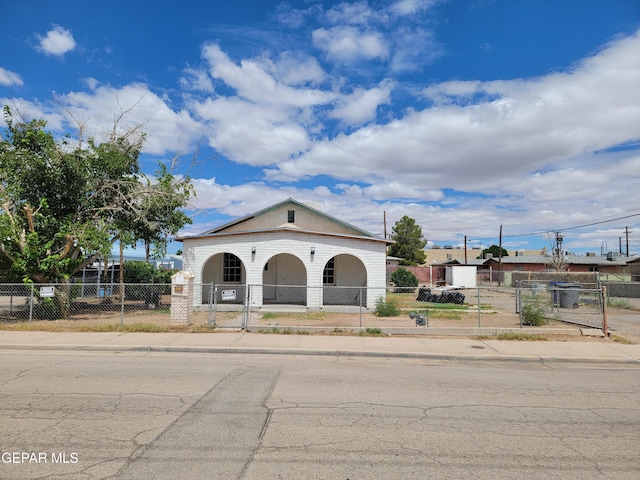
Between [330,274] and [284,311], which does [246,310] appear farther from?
[330,274]

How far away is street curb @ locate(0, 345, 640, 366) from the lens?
948 cm

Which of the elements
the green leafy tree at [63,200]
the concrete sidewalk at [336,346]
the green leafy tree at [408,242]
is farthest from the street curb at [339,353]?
the green leafy tree at [408,242]

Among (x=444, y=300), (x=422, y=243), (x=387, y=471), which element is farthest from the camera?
(x=422, y=243)

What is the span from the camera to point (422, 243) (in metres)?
58.1

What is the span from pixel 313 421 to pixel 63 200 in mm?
14421

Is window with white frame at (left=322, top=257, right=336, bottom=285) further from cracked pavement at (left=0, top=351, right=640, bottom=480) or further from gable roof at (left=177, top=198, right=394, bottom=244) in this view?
cracked pavement at (left=0, top=351, right=640, bottom=480)

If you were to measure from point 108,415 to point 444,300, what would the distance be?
68.0ft

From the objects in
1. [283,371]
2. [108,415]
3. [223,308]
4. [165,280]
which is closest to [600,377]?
[283,371]

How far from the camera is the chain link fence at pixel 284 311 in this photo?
13.0 metres

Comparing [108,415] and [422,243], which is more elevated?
[422,243]

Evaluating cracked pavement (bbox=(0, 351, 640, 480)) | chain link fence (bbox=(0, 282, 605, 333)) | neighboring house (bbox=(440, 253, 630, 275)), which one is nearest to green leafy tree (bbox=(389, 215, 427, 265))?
neighboring house (bbox=(440, 253, 630, 275))

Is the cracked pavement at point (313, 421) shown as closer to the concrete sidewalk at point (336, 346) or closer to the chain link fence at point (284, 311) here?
the concrete sidewalk at point (336, 346)

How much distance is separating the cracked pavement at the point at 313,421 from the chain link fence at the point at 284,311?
4467mm

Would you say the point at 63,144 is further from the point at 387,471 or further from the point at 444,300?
the point at 444,300
